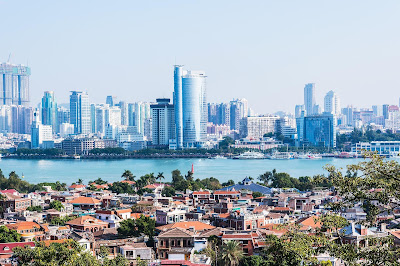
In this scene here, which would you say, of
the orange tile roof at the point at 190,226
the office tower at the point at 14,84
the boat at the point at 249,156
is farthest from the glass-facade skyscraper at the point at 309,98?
the orange tile roof at the point at 190,226

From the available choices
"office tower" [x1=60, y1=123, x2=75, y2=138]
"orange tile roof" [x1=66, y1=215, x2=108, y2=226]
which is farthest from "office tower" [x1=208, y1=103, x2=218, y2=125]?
"orange tile roof" [x1=66, y1=215, x2=108, y2=226]

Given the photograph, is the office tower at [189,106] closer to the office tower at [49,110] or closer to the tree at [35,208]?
the office tower at [49,110]

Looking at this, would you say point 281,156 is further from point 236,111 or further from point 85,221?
point 85,221

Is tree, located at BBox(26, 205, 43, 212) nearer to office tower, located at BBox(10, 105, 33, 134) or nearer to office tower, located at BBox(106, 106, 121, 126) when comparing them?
office tower, located at BBox(106, 106, 121, 126)

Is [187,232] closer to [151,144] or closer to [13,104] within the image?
[151,144]

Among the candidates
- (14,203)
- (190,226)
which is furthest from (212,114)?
(190,226)

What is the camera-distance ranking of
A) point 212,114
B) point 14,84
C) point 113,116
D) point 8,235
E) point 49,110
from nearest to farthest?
1. point 8,235
2. point 49,110
3. point 113,116
4. point 212,114
5. point 14,84

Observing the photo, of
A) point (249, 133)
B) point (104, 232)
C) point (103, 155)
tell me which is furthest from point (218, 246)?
point (249, 133)
